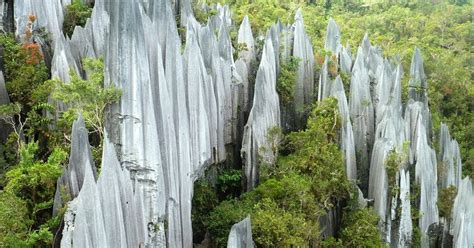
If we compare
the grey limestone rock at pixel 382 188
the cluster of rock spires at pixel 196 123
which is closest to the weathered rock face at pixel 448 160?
the cluster of rock spires at pixel 196 123

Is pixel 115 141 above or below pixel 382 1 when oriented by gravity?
below

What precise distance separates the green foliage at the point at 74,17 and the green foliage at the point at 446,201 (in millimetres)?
17680

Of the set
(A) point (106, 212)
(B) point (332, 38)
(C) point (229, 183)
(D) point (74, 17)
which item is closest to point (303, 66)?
(B) point (332, 38)

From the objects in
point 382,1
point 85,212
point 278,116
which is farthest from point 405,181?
point 382,1

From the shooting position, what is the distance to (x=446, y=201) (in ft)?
72.2

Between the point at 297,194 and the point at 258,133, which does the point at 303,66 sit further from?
the point at 297,194

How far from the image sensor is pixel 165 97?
13719mm

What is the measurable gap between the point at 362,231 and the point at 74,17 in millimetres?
15048

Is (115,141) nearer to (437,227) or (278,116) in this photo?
(278,116)

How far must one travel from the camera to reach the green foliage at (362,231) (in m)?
17.0

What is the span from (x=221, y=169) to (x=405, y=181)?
7.32 metres

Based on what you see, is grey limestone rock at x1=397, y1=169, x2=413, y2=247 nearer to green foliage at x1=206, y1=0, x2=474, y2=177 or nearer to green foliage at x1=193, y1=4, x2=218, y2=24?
green foliage at x1=206, y1=0, x2=474, y2=177

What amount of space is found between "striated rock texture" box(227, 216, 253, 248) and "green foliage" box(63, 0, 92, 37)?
44.9 ft

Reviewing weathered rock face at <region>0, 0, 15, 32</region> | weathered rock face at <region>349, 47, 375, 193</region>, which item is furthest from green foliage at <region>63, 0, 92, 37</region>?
weathered rock face at <region>349, 47, 375, 193</region>
